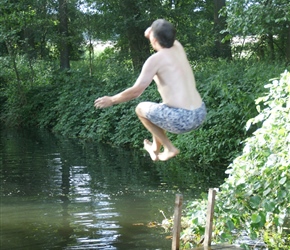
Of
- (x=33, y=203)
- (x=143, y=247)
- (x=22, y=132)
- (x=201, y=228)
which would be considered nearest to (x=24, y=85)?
(x=22, y=132)

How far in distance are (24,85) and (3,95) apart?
38.6 inches

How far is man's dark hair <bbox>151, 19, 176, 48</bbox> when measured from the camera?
15.6 ft

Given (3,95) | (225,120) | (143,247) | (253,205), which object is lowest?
(143,247)

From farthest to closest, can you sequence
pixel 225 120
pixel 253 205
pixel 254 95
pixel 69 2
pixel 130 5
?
pixel 69 2, pixel 130 5, pixel 225 120, pixel 254 95, pixel 253 205

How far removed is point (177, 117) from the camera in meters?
4.92

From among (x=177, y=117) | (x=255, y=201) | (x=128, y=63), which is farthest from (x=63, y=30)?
(x=177, y=117)

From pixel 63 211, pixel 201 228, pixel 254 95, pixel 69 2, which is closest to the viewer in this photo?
pixel 201 228

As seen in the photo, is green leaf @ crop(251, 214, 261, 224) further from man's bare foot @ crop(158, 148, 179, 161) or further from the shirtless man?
the shirtless man

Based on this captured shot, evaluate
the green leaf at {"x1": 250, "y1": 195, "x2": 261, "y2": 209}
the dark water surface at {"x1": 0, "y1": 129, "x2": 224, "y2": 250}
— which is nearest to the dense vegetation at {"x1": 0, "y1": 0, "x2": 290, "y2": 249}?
the dark water surface at {"x1": 0, "y1": 129, "x2": 224, "y2": 250}

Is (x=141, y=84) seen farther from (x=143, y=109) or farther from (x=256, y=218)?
(x=256, y=218)

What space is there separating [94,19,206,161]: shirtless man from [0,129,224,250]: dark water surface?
5.70m

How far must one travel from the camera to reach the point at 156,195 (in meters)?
14.0

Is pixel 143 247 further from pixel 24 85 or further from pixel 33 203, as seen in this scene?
pixel 24 85

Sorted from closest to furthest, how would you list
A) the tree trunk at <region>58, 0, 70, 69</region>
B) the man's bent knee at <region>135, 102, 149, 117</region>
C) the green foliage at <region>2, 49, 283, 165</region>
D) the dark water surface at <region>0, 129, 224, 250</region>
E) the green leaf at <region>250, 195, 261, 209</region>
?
1. the man's bent knee at <region>135, 102, 149, 117</region>
2. the green leaf at <region>250, 195, 261, 209</region>
3. the dark water surface at <region>0, 129, 224, 250</region>
4. the green foliage at <region>2, 49, 283, 165</region>
5. the tree trunk at <region>58, 0, 70, 69</region>
